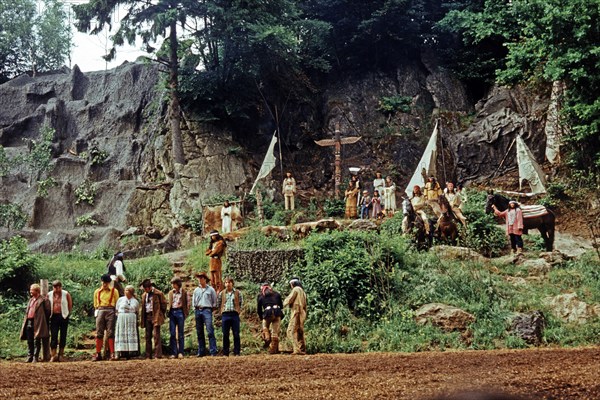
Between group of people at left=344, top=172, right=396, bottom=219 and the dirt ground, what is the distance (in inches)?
565

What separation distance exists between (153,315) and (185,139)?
1862 centimetres

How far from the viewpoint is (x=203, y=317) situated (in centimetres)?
1396

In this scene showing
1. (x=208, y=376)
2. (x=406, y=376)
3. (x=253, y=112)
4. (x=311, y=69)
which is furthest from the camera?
(x=311, y=69)

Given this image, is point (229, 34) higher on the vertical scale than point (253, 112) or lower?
higher

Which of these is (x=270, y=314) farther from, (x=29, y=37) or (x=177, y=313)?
(x=29, y=37)

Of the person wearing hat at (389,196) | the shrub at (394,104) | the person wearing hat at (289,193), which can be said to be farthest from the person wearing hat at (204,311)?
the shrub at (394,104)

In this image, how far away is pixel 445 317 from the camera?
14.9 metres

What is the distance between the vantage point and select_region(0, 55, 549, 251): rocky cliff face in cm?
3017

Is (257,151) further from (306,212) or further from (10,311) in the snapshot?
(10,311)

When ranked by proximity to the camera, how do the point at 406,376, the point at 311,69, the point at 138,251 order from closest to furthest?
the point at 406,376 → the point at 138,251 → the point at 311,69

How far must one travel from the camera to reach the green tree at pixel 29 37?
4119 cm

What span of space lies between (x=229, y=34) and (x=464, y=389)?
29866 millimetres

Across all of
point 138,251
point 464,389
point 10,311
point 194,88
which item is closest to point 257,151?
point 194,88

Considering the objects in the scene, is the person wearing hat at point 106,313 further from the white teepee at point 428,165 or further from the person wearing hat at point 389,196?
the white teepee at point 428,165
